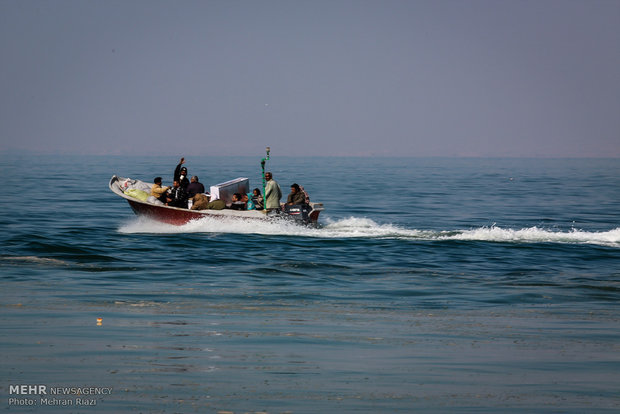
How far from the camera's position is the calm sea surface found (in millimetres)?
8109

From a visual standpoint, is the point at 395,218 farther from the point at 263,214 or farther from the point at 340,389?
the point at 340,389

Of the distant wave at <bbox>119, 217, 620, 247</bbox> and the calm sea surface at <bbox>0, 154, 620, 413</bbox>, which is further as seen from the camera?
the distant wave at <bbox>119, 217, 620, 247</bbox>

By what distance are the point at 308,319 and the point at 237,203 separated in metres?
12.9

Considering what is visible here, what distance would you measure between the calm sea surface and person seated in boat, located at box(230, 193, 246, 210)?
1031 millimetres

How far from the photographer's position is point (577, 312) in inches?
516

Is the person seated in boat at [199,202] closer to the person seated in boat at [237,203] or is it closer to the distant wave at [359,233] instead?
the distant wave at [359,233]

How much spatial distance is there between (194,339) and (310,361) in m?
1.93

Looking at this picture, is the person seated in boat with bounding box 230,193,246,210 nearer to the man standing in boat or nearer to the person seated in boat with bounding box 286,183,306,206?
the man standing in boat

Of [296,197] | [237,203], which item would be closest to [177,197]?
[237,203]

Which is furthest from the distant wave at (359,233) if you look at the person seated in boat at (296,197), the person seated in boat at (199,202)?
the person seated in boat at (296,197)

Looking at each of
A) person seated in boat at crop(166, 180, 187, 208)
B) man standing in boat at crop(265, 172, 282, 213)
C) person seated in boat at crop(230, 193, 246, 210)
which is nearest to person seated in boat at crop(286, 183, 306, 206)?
man standing in boat at crop(265, 172, 282, 213)

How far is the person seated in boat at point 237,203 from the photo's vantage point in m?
24.5

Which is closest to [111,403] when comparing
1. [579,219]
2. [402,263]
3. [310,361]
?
[310,361]

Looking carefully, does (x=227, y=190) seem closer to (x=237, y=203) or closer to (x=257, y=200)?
(x=237, y=203)
